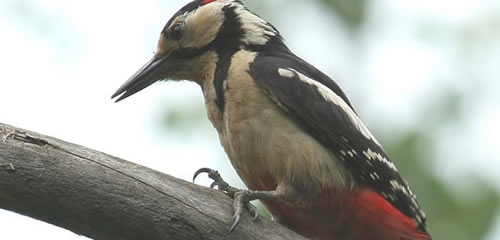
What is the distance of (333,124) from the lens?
514 cm

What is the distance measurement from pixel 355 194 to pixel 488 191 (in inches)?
135

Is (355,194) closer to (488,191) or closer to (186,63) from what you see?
(186,63)

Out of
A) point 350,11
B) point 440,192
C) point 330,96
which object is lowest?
point 440,192

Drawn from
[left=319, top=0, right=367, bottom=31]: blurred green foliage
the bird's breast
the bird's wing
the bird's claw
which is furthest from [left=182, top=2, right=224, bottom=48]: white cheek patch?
[left=319, top=0, right=367, bottom=31]: blurred green foliage

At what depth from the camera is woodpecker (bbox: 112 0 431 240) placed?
195 inches

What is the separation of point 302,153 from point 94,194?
1.30 m

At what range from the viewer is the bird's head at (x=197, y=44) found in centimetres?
552

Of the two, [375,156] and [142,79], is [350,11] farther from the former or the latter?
[375,156]

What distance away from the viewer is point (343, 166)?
5082mm

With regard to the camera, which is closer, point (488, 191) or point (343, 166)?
point (343, 166)

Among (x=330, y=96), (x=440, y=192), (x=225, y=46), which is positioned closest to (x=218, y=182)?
(x=330, y=96)

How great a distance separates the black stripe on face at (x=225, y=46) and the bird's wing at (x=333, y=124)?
0.18 m

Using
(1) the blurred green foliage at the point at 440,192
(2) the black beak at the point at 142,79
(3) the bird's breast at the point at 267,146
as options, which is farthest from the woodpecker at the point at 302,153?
(1) the blurred green foliage at the point at 440,192

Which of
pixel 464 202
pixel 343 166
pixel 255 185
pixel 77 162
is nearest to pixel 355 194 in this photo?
pixel 343 166
